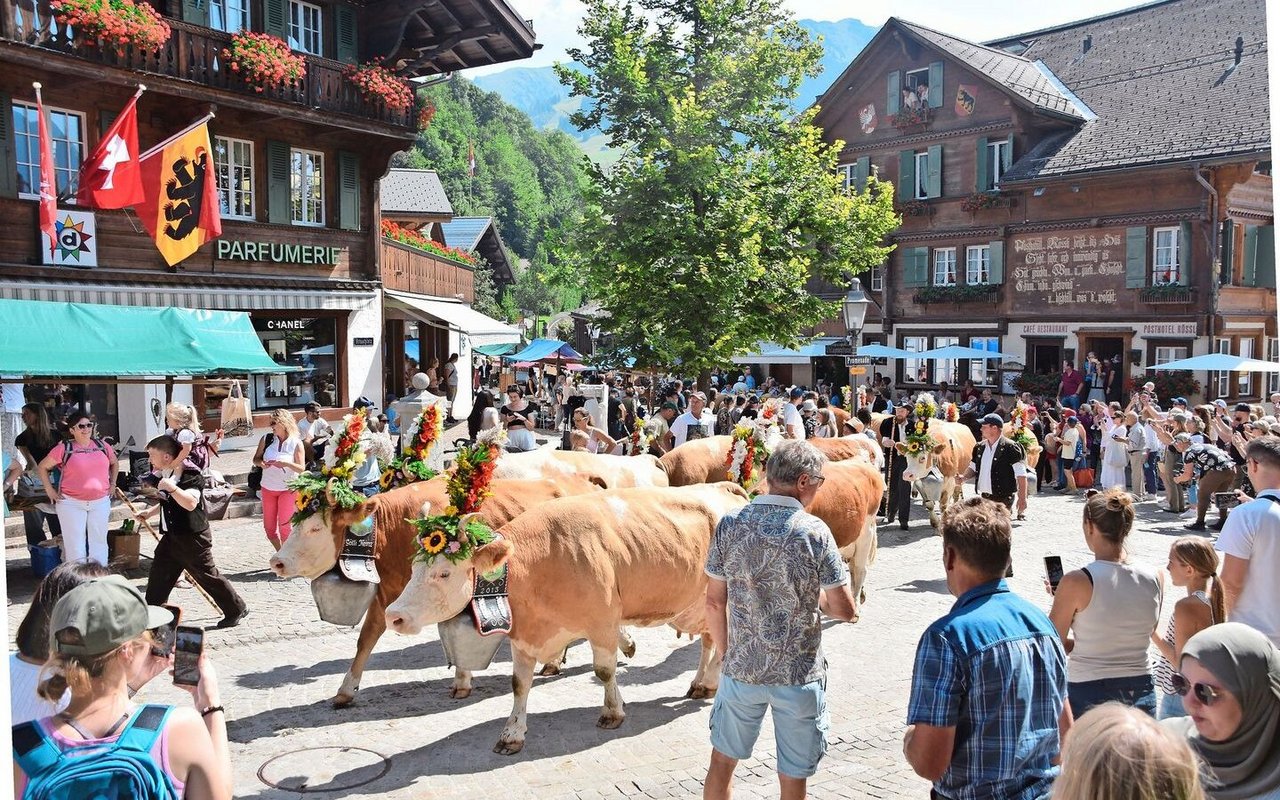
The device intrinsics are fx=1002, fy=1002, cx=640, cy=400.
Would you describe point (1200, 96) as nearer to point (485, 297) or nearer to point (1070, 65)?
point (1070, 65)

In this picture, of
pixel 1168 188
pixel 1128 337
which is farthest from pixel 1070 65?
pixel 1128 337

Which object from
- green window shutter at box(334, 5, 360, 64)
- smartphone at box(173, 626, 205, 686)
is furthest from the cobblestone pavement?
green window shutter at box(334, 5, 360, 64)

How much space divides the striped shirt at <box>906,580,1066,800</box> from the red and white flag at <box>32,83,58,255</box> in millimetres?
16995

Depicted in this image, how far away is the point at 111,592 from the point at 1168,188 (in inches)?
1217

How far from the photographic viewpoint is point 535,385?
136 feet

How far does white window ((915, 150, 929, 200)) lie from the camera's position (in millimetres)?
34844

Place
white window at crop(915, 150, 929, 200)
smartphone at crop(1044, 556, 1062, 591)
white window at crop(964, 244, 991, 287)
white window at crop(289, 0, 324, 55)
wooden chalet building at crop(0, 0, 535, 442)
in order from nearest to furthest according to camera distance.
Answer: smartphone at crop(1044, 556, 1062, 591)
wooden chalet building at crop(0, 0, 535, 442)
white window at crop(289, 0, 324, 55)
white window at crop(964, 244, 991, 287)
white window at crop(915, 150, 929, 200)

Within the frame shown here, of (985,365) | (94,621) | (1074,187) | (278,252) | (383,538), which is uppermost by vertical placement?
(1074,187)

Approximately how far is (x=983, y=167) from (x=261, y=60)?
76.2 ft

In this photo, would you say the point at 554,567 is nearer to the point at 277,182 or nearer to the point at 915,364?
the point at 277,182

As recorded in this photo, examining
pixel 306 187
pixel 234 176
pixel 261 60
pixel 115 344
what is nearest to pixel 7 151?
pixel 234 176

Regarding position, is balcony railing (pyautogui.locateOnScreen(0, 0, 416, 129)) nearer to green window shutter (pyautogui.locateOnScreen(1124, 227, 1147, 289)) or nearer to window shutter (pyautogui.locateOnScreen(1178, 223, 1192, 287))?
green window shutter (pyautogui.locateOnScreen(1124, 227, 1147, 289))

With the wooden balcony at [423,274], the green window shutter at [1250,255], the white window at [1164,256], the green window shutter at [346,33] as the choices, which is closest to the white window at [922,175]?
the white window at [1164,256]

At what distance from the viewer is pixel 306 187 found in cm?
2214
